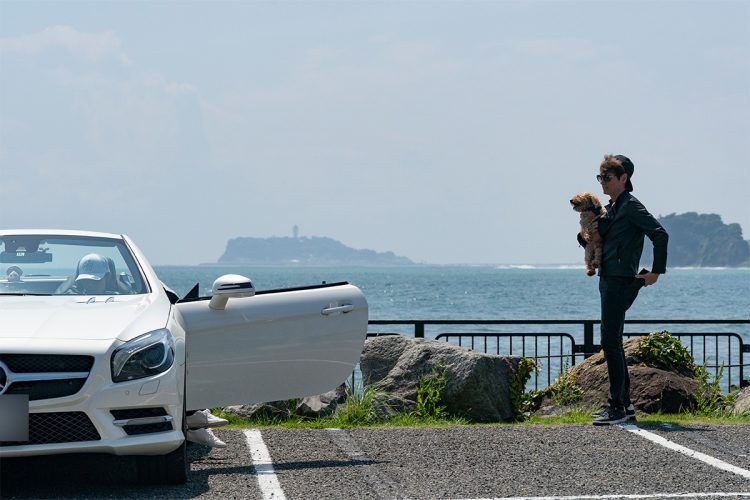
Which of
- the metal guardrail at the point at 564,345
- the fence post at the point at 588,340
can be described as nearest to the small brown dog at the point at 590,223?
the metal guardrail at the point at 564,345

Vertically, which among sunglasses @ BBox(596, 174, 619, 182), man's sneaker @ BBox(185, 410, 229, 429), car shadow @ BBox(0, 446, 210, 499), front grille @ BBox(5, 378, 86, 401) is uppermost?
sunglasses @ BBox(596, 174, 619, 182)

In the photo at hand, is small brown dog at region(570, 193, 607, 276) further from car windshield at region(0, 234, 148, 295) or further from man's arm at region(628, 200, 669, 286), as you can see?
car windshield at region(0, 234, 148, 295)

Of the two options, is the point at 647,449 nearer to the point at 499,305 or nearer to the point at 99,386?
the point at 99,386

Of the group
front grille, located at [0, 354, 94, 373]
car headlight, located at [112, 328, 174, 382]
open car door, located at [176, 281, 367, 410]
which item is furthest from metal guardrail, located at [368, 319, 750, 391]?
front grille, located at [0, 354, 94, 373]

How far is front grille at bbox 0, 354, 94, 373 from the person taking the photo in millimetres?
5402

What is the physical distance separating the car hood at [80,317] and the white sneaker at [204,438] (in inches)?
50.1

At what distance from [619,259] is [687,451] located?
1767 millimetres

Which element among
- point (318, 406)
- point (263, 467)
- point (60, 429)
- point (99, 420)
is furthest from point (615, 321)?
point (60, 429)

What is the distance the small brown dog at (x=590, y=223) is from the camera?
8633mm

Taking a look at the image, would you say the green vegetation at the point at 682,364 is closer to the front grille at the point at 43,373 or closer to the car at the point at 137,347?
the car at the point at 137,347

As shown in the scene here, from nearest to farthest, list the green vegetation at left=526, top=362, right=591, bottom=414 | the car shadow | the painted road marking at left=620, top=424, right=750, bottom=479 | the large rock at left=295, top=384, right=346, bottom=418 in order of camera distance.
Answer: the car shadow
the painted road marking at left=620, top=424, right=750, bottom=479
the large rock at left=295, top=384, right=346, bottom=418
the green vegetation at left=526, top=362, right=591, bottom=414

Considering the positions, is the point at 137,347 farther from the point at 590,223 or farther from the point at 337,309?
the point at 590,223

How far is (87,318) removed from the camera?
19.1 ft

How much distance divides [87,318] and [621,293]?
15.0 ft
